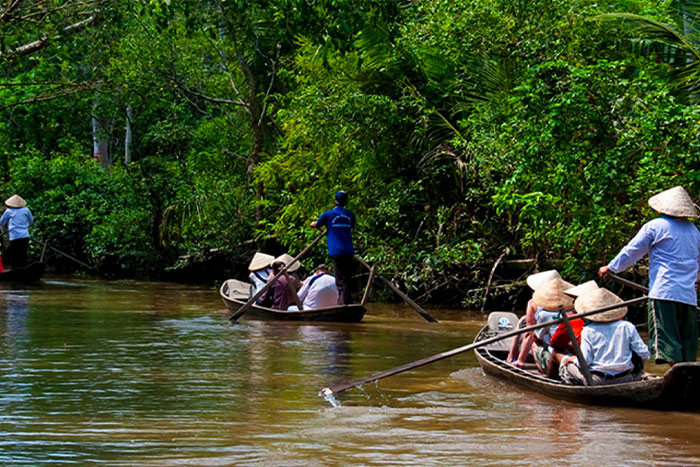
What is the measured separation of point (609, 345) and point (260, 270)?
9.04 meters

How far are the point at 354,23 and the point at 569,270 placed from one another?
508cm

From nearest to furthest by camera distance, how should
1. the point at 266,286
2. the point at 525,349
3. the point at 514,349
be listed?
the point at 525,349 < the point at 514,349 < the point at 266,286

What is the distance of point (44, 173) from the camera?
30.5 meters

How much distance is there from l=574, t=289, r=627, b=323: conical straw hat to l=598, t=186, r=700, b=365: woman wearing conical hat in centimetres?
52

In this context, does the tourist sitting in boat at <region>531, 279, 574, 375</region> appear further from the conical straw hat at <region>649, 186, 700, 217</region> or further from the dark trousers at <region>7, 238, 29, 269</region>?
the dark trousers at <region>7, 238, 29, 269</region>

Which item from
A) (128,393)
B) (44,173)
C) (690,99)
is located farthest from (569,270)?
(44,173)

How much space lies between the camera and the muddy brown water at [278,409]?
655 centimetres

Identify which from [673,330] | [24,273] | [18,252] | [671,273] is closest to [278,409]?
[673,330]

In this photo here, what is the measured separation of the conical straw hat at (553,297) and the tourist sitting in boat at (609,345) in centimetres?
97

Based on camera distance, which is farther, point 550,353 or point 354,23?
point 354,23

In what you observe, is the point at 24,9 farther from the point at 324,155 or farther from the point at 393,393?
the point at 393,393

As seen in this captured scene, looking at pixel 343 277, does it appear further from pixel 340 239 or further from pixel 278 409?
pixel 278 409

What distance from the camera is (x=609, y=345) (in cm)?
830

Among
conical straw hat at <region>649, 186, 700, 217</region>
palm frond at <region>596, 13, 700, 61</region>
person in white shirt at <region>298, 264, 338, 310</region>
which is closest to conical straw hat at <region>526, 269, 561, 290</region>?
conical straw hat at <region>649, 186, 700, 217</region>
